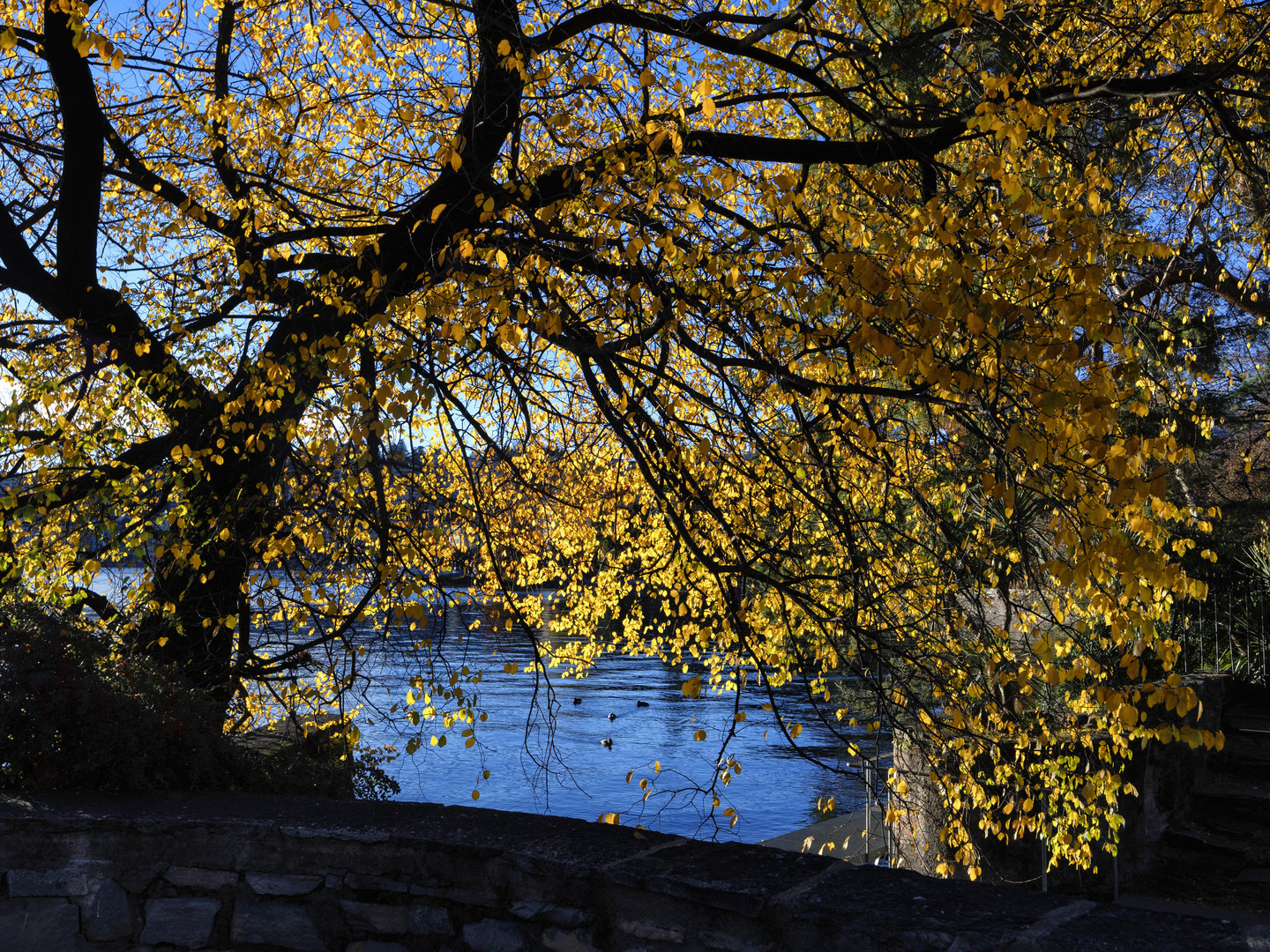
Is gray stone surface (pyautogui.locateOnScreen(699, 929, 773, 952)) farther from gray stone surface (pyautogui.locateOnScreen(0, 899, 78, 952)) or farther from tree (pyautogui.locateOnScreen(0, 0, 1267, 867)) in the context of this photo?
gray stone surface (pyautogui.locateOnScreen(0, 899, 78, 952))

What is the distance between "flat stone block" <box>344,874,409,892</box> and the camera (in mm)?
3057

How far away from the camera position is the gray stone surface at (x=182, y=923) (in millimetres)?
3135

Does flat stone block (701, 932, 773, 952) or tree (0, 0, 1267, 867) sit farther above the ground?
tree (0, 0, 1267, 867)

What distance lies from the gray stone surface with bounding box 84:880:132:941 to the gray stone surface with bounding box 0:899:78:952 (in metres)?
0.05

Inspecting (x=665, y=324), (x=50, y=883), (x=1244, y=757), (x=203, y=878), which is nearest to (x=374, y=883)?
(x=203, y=878)

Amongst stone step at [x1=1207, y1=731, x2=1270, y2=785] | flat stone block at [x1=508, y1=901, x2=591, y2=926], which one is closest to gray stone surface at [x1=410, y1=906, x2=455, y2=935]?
flat stone block at [x1=508, y1=901, x2=591, y2=926]

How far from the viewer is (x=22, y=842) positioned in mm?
3244

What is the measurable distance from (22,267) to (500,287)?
414cm

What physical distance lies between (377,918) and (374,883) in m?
0.11

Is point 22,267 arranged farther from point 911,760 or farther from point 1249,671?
point 1249,671

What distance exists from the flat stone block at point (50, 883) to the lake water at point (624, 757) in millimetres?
7324

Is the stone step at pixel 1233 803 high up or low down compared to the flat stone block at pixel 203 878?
up

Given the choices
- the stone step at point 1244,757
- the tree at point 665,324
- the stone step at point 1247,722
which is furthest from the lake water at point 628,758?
the tree at point 665,324

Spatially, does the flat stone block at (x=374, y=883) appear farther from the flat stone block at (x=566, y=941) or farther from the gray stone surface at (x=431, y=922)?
the flat stone block at (x=566, y=941)
